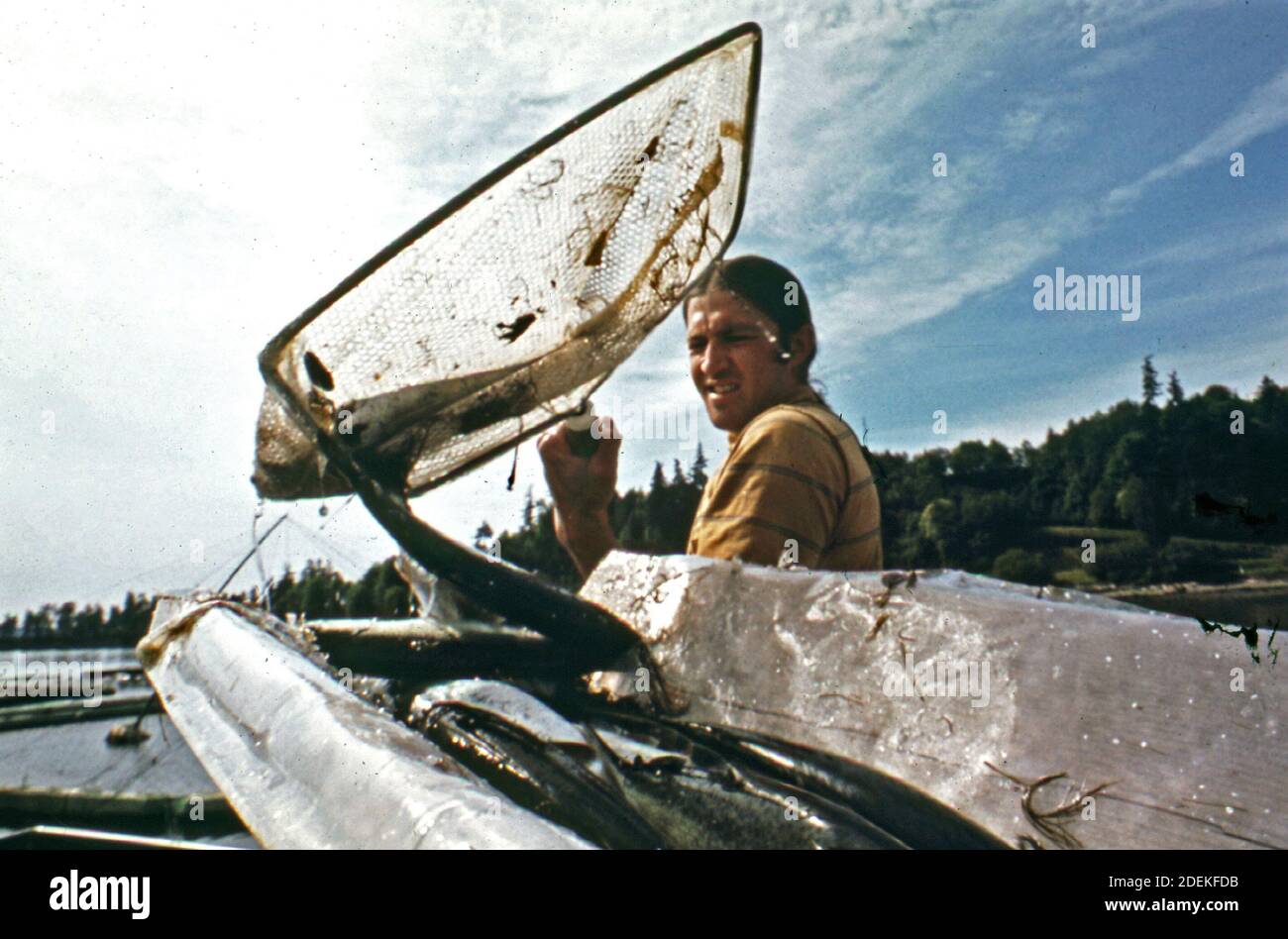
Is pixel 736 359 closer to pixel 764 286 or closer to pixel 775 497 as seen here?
pixel 764 286

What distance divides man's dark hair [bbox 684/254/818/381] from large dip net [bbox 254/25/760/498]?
295 millimetres

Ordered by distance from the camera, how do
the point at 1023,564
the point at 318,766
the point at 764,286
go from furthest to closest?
the point at 1023,564 < the point at 764,286 < the point at 318,766

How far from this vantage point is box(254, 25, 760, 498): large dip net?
190 centimetres

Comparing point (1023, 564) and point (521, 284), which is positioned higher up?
point (521, 284)

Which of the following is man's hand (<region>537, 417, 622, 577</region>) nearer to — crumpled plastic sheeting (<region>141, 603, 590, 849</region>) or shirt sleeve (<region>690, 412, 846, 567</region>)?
shirt sleeve (<region>690, 412, 846, 567</region>)

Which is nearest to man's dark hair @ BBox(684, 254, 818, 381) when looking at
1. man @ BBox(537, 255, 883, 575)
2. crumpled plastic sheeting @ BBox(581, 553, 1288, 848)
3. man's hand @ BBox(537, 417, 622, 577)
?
man @ BBox(537, 255, 883, 575)

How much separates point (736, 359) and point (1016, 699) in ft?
5.44

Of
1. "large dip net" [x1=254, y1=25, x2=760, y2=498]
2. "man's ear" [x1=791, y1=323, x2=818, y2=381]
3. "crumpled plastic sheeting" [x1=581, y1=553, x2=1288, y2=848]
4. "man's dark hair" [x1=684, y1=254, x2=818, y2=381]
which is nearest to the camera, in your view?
"crumpled plastic sheeting" [x1=581, y1=553, x2=1288, y2=848]

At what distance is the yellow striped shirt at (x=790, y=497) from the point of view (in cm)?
207

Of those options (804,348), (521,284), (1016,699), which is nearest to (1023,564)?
(804,348)

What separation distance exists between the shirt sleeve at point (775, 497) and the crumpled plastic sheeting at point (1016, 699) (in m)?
0.31

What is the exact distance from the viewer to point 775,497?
208 centimetres
